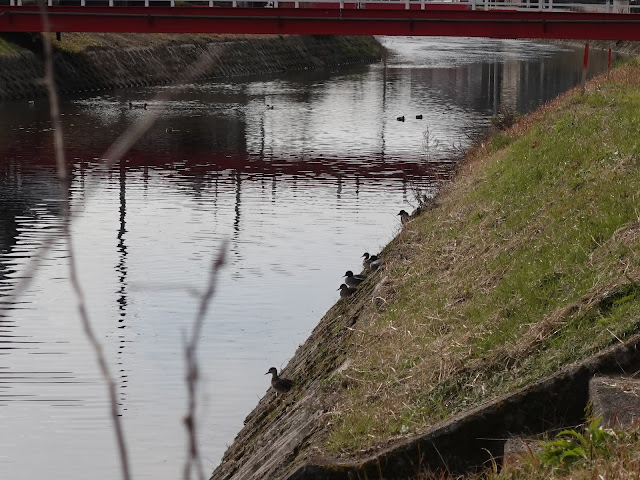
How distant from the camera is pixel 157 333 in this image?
64.5 ft

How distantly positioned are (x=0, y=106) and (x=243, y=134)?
12.9 metres

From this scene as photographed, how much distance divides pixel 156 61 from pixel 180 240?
44.1m

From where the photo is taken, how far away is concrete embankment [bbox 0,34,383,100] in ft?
188

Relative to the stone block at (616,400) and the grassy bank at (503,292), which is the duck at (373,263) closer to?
the grassy bank at (503,292)

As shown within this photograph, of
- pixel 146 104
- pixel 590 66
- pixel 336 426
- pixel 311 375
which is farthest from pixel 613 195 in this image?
pixel 590 66

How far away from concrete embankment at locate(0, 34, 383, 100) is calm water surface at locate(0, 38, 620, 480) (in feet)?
7.61

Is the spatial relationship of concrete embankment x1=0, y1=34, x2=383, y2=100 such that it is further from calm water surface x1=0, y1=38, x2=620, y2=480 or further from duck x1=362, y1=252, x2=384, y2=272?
duck x1=362, y1=252, x2=384, y2=272

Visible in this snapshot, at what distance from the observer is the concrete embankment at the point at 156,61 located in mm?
57156

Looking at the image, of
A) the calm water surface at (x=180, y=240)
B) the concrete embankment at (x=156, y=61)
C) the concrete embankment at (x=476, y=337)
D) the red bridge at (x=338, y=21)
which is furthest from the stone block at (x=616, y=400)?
the red bridge at (x=338, y=21)

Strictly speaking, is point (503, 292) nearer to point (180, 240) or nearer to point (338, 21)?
point (180, 240)

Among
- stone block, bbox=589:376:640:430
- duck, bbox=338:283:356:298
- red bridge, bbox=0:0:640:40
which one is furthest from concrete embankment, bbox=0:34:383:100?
stone block, bbox=589:376:640:430

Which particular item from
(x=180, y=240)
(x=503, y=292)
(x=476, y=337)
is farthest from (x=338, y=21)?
(x=476, y=337)

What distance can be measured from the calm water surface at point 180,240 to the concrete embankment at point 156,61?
2.32m

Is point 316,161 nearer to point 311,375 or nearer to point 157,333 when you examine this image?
point 157,333
